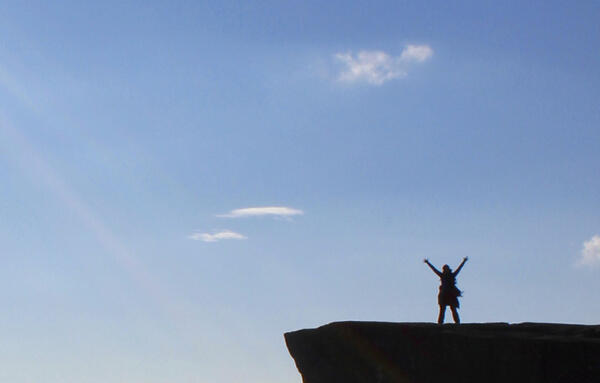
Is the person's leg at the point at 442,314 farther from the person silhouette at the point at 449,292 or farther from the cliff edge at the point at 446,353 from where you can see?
the cliff edge at the point at 446,353

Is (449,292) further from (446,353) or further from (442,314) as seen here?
(446,353)

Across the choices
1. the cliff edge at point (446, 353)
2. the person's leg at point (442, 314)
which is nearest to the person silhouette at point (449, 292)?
the person's leg at point (442, 314)

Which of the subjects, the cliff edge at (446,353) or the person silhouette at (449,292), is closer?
the cliff edge at (446,353)

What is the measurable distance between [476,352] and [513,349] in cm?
80

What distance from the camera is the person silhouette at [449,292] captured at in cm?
1845

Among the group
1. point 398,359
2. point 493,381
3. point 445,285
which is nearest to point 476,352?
point 493,381

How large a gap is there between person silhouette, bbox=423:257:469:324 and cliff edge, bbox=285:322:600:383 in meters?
2.75

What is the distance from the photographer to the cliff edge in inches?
523

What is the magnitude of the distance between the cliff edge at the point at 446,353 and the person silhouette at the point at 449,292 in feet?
9.03

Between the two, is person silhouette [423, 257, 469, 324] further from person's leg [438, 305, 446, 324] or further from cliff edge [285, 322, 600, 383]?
cliff edge [285, 322, 600, 383]

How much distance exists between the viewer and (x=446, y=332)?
49.2ft

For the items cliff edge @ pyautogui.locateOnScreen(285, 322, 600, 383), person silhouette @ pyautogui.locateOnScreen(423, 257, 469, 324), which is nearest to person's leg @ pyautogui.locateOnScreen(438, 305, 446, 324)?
person silhouette @ pyautogui.locateOnScreen(423, 257, 469, 324)

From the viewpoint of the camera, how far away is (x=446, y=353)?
14797mm

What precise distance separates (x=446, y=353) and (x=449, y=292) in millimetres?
3840
